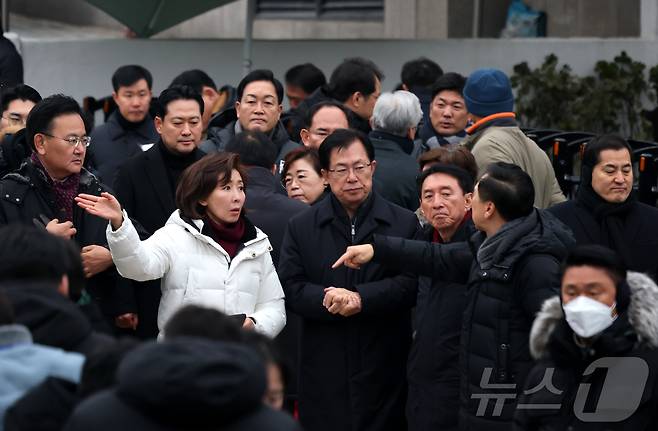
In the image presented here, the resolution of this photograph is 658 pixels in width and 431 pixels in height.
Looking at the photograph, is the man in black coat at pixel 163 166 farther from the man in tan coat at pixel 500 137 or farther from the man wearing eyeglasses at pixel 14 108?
the man in tan coat at pixel 500 137

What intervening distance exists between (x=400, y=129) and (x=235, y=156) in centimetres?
157

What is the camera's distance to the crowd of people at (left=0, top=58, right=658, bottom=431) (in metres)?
4.22

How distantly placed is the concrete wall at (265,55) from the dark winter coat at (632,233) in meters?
5.51

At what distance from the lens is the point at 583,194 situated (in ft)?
19.7

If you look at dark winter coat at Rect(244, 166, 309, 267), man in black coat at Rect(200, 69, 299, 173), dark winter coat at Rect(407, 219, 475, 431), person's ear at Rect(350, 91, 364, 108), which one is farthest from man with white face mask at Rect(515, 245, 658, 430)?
person's ear at Rect(350, 91, 364, 108)

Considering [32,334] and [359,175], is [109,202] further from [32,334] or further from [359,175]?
[32,334]

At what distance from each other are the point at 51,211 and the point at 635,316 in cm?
247

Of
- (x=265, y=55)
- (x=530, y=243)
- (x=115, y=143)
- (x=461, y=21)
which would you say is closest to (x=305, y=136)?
(x=115, y=143)

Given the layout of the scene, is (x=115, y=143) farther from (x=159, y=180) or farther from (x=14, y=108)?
(x=159, y=180)

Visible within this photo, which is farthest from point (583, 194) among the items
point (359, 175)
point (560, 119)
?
point (560, 119)

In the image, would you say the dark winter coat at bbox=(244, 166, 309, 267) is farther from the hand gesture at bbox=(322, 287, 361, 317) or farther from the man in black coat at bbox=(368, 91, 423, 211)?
the man in black coat at bbox=(368, 91, 423, 211)

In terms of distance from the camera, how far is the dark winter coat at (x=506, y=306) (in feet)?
15.7

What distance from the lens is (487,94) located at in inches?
264

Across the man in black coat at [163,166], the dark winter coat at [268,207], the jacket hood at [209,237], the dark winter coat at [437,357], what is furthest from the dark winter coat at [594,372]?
the man in black coat at [163,166]
